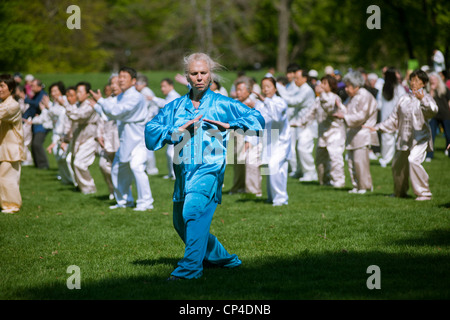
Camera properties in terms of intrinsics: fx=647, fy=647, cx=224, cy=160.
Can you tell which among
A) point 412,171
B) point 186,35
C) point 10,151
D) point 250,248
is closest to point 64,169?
point 10,151

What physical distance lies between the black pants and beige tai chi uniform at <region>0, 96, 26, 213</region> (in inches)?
304

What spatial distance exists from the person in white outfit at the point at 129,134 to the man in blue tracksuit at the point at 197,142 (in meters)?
4.36

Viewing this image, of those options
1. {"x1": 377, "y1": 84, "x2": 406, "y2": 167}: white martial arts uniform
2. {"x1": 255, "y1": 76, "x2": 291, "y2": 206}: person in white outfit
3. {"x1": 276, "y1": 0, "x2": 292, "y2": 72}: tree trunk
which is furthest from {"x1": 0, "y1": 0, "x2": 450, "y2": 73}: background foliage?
{"x1": 255, "y1": 76, "x2": 291, "y2": 206}: person in white outfit

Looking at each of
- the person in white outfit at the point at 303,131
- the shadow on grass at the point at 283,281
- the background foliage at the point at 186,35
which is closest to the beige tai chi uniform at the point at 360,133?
the person in white outfit at the point at 303,131

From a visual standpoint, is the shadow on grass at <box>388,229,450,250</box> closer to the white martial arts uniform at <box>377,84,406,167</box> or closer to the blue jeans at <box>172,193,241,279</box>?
the blue jeans at <box>172,193,241,279</box>

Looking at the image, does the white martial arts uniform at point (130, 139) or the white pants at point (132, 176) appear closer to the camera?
the white martial arts uniform at point (130, 139)

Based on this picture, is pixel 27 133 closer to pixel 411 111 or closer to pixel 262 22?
pixel 411 111

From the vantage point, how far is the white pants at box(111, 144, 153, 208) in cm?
1077

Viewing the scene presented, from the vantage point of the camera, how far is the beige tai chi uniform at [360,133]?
12.3m

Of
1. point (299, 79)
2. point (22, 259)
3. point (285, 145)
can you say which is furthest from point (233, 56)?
point (22, 259)

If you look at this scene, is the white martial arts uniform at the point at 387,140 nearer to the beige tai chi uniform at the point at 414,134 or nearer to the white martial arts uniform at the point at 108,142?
the beige tai chi uniform at the point at 414,134

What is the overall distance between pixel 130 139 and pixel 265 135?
Result: 2369 millimetres

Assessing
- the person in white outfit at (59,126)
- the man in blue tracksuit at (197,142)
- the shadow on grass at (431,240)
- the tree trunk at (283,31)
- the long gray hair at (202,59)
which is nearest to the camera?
the man in blue tracksuit at (197,142)

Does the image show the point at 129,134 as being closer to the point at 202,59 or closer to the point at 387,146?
the point at 202,59
